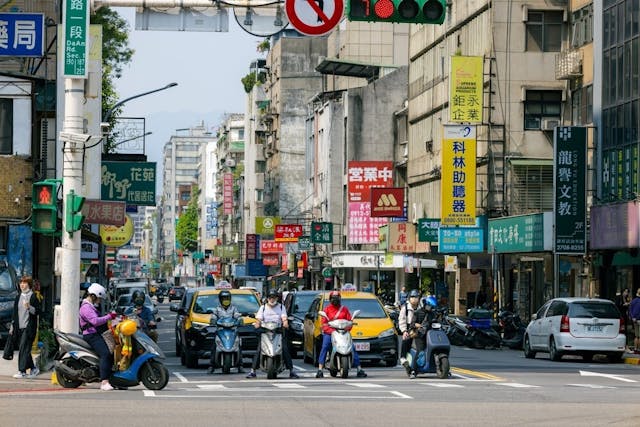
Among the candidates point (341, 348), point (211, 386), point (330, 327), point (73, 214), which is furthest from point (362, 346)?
point (73, 214)

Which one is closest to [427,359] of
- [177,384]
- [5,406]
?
[177,384]

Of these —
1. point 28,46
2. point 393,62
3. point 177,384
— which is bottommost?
point 177,384

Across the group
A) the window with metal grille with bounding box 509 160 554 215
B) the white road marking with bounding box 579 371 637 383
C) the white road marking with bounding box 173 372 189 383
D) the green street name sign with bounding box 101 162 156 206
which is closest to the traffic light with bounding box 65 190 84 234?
the white road marking with bounding box 173 372 189 383

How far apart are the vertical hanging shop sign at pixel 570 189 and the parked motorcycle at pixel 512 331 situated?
315 cm

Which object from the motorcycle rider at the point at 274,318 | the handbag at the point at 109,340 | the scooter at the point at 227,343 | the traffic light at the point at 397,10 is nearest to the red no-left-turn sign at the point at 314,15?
the traffic light at the point at 397,10

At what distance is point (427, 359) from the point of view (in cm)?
2827

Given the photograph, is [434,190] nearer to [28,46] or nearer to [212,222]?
[28,46]

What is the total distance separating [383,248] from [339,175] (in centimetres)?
1913

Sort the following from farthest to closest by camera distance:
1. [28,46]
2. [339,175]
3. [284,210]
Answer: [284,210], [339,175], [28,46]

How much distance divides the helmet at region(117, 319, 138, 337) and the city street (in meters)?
0.90

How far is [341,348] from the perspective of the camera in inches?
1128

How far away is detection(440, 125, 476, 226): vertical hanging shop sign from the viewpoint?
193 ft

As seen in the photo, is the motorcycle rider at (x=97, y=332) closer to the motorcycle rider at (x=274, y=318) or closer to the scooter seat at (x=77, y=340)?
the scooter seat at (x=77, y=340)

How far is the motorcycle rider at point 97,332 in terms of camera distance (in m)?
23.6
